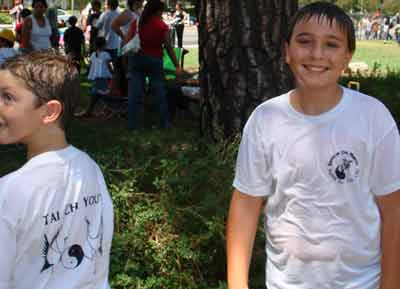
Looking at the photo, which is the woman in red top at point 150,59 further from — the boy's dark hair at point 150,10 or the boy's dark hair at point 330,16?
the boy's dark hair at point 330,16

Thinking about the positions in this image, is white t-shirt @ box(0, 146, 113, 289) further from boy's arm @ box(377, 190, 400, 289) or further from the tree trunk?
the tree trunk

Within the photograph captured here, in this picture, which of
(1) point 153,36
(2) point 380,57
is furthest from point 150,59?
(2) point 380,57

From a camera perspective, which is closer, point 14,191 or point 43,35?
point 14,191

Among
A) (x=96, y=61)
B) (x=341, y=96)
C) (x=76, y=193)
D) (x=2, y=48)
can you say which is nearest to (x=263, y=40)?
(x=341, y=96)

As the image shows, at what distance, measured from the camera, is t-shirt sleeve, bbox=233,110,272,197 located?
2.18 m

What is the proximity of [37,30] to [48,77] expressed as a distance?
803cm

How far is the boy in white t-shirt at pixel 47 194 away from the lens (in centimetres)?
187

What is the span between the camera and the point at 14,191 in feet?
6.09

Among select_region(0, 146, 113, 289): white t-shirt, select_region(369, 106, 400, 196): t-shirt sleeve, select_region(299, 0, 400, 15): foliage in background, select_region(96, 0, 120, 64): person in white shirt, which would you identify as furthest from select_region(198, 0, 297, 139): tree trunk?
select_region(299, 0, 400, 15): foliage in background

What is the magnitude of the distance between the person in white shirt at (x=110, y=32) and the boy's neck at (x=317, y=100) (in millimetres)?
9297

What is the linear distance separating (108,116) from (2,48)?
171cm

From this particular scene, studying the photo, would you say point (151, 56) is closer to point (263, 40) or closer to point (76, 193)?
point (263, 40)

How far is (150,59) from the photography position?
27.3 feet

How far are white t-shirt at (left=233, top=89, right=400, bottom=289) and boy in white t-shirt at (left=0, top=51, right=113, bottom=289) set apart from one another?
0.53 m
